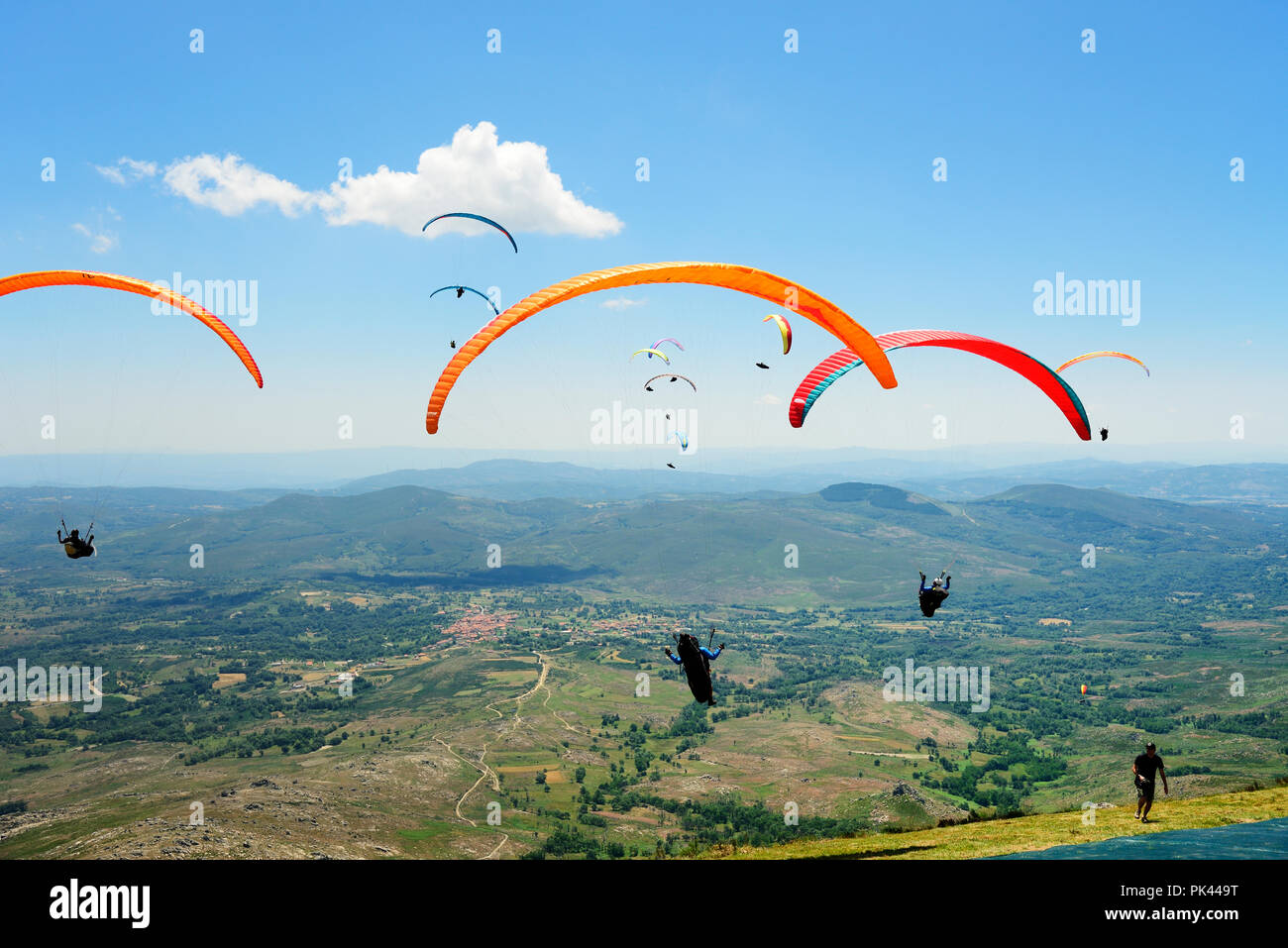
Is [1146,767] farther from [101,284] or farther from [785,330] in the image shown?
[101,284]

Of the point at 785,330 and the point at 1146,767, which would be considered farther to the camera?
the point at 785,330

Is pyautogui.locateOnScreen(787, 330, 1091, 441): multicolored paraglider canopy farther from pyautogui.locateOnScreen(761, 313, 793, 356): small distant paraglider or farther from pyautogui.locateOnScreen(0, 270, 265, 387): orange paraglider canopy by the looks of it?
pyautogui.locateOnScreen(0, 270, 265, 387): orange paraglider canopy

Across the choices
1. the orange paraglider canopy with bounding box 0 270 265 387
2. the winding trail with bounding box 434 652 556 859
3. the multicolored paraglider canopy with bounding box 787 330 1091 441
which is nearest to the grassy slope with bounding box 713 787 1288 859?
the multicolored paraglider canopy with bounding box 787 330 1091 441

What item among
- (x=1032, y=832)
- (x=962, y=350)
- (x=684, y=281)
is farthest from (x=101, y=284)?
(x=1032, y=832)

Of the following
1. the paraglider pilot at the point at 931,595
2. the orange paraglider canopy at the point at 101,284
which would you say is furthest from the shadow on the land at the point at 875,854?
the orange paraglider canopy at the point at 101,284
